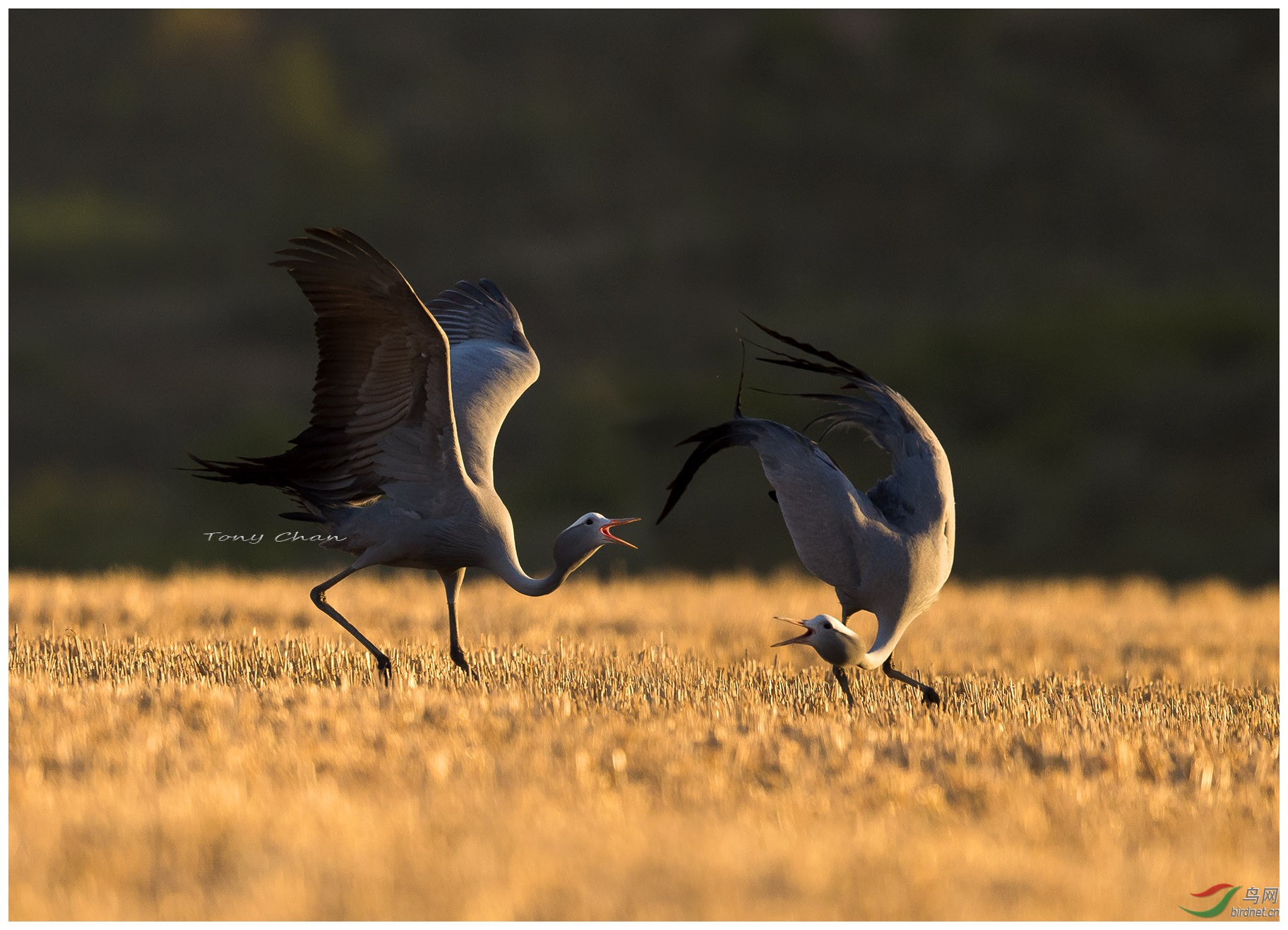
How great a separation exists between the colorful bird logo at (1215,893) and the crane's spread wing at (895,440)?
270cm

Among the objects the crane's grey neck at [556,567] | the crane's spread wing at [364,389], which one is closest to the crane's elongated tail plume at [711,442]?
the crane's grey neck at [556,567]

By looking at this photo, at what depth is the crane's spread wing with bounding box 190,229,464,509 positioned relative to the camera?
5.89 m

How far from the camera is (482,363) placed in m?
7.20

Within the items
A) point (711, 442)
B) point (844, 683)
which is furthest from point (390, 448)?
point (844, 683)

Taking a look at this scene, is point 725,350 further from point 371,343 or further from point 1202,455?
point 371,343

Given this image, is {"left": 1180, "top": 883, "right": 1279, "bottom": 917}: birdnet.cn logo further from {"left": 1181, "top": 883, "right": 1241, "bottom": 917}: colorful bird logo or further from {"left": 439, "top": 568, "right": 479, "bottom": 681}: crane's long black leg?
{"left": 439, "top": 568, "right": 479, "bottom": 681}: crane's long black leg

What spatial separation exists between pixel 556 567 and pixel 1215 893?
3.48m

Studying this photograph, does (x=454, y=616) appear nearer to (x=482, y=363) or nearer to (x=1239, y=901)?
(x=482, y=363)

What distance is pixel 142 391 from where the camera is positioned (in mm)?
31516

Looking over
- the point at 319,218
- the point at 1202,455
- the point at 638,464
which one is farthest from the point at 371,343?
the point at 319,218

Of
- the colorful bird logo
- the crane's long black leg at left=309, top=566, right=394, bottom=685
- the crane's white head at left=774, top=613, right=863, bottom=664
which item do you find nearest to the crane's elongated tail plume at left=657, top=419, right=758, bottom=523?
the crane's white head at left=774, top=613, right=863, bottom=664

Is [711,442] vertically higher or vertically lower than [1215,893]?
higher

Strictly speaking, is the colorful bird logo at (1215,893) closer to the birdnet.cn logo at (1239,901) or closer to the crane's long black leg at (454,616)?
the birdnet.cn logo at (1239,901)

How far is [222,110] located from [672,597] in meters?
33.8
